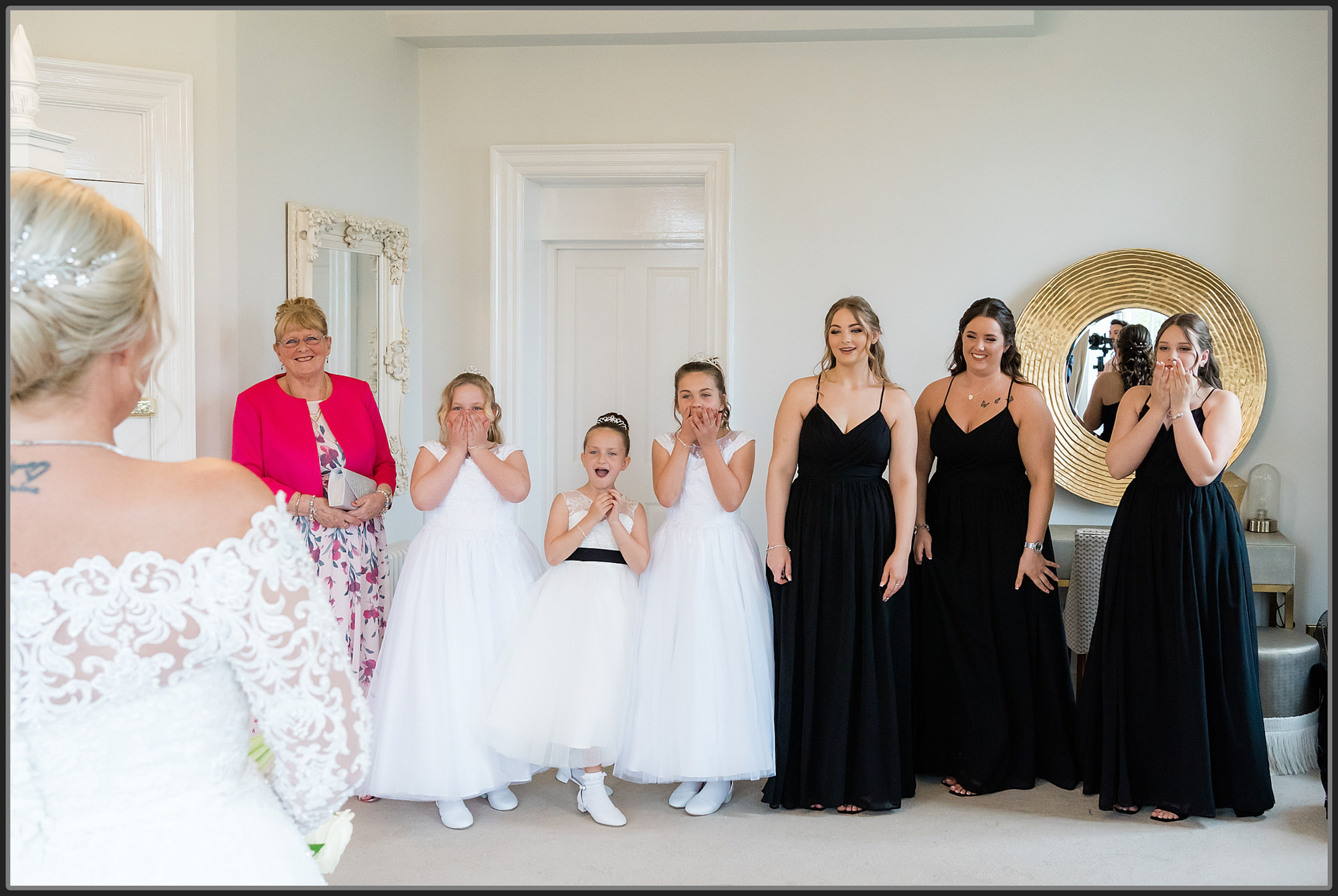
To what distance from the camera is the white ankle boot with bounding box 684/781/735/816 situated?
3.35 meters

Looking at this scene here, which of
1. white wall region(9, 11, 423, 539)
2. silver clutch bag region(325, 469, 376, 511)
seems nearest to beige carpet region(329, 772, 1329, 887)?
silver clutch bag region(325, 469, 376, 511)

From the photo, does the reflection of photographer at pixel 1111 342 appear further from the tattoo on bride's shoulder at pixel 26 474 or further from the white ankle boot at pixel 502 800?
the tattoo on bride's shoulder at pixel 26 474

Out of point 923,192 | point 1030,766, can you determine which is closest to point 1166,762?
point 1030,766

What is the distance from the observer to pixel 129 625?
3.84ft

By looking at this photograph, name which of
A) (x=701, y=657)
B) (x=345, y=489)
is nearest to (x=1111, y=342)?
(x=701, y=657)

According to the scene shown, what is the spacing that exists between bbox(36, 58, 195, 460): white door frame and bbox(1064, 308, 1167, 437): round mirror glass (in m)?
3.59

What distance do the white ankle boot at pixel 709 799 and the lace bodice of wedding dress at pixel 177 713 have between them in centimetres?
213

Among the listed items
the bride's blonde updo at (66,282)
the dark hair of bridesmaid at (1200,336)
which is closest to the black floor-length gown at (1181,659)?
the dark hair of bridesmaid at (1200,336)

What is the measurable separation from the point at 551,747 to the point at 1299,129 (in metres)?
4.08

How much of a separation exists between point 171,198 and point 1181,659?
11.9 ft

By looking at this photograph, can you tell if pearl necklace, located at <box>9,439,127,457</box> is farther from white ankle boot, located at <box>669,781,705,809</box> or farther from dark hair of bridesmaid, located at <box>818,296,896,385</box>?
white ankle boot, located at <box>669,781,705,809</box>

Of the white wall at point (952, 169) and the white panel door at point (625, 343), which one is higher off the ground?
the white wall at point (952, 169)

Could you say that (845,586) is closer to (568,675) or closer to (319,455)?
(568,675)

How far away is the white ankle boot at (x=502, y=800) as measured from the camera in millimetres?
3406
